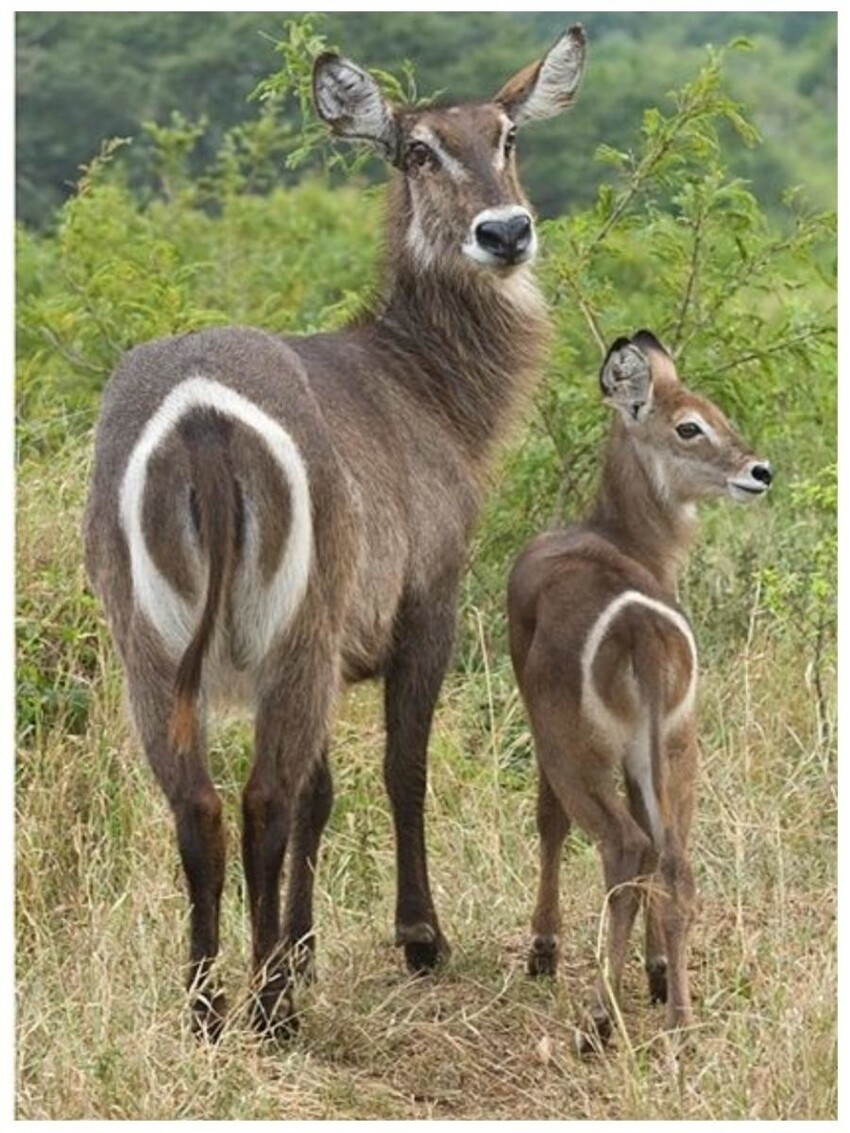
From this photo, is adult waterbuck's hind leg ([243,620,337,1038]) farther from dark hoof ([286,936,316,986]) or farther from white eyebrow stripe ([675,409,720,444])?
white eyebrow stripe ([675,409,720,444])

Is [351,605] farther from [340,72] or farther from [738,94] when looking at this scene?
[738,94]

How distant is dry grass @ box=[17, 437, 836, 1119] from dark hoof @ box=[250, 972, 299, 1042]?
0.05 meters

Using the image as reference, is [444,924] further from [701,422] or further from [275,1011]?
[701,422]

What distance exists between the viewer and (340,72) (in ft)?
21.4

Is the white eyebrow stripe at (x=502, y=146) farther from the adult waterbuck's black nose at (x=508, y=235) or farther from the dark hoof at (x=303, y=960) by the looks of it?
the dark hoof at (x=303, y=960)

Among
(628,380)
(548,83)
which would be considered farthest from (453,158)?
(628,380)

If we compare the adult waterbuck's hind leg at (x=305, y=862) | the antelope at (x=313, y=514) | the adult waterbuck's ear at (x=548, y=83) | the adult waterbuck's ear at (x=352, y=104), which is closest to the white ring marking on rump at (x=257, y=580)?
the antelope at (x=313, y=514)

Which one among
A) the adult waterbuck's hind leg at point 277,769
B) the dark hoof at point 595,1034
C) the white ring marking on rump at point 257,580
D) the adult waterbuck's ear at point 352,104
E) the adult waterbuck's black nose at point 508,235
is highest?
the adult waterbuck's ear at point 352,104

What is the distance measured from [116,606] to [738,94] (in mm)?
17066

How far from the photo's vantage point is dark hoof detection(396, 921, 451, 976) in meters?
6.29

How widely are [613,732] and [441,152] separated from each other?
5.11 feet

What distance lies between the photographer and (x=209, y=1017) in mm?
5602

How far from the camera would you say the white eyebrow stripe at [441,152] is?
643 cm

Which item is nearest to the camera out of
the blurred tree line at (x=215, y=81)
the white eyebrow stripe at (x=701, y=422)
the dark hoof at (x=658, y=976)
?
the dark hoof at (x=658, y=976)
